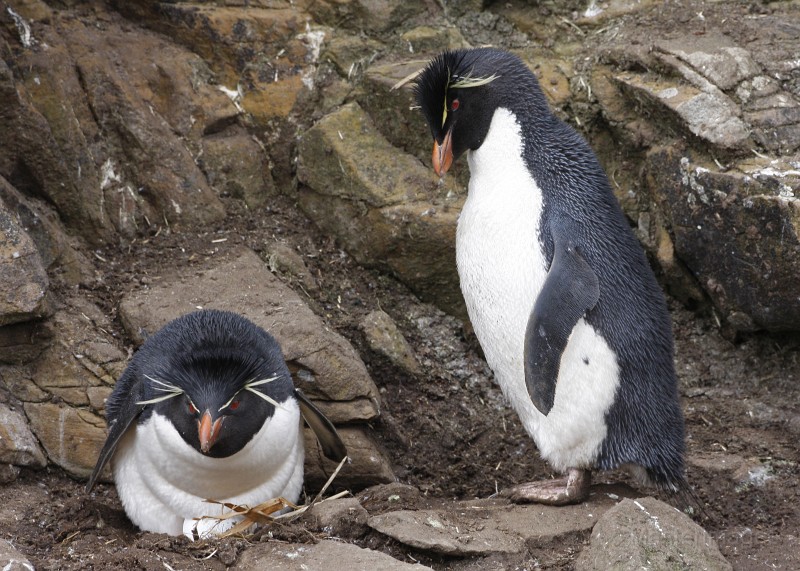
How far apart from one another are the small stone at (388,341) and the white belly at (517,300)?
64 cm

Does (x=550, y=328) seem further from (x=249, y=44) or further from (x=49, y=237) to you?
(x=249, y=44)

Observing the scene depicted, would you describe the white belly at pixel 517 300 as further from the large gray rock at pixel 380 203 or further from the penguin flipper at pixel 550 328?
the large gray rock at pixel 380 203

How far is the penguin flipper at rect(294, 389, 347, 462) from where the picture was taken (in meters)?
3.81

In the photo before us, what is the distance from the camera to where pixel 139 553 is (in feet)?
9.82

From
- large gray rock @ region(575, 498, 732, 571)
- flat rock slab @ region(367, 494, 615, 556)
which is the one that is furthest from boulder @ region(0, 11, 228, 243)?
large gray rock @ region(575, 498, 732, 571)

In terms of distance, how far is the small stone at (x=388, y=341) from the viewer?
4.41m

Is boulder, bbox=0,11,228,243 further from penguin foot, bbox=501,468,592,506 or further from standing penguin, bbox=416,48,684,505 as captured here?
penguin foot, bbox=501,468,592,506

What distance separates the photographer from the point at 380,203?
15.1ft

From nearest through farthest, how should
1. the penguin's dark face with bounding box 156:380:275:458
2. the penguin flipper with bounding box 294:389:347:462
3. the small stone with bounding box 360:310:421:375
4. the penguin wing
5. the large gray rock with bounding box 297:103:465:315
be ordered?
the penguin's dark face with bounding box 156:380:275:458 < the penguin wing < the penguin flipper with bounding box 294:389:347:462 < the small stone with bounding box 360:310:421:375 < the large gray rock with bounding box 297:103:465:315

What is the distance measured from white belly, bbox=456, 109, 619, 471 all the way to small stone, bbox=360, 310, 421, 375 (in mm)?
639

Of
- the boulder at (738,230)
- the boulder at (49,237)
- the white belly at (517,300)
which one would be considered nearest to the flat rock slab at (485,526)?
the white belly at (517,300)

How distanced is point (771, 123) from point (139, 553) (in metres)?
2.94

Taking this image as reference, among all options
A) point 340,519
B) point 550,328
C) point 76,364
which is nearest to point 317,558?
point 340,519

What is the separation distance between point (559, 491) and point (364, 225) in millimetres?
1612
